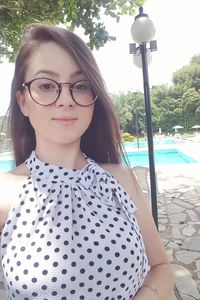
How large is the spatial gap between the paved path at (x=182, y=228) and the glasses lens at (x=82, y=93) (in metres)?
2.39

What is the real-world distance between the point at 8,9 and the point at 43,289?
3.88 metres

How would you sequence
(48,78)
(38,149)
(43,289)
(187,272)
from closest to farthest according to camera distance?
1. (43,289)
2. (48,78)
3. (38,149)
4. (187,272)

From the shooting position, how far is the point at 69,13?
3713 millimetres

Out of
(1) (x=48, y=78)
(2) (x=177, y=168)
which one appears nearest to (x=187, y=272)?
(1) (x=48, y=78)

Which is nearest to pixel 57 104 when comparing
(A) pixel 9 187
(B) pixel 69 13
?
(A) pixel 9 187

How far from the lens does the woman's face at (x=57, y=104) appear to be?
38.4 inches

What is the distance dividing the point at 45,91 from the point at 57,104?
0.06 meters

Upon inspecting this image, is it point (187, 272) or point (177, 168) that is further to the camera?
point (177, 168)

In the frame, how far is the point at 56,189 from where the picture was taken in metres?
1.00

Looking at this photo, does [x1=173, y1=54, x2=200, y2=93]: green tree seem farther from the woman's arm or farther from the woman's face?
the woman's face

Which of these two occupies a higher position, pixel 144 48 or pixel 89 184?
pixel 144 48

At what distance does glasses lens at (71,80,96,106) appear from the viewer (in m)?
1.00

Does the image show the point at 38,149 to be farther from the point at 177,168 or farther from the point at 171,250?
the point at 177,168

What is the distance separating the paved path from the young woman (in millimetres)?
2115
